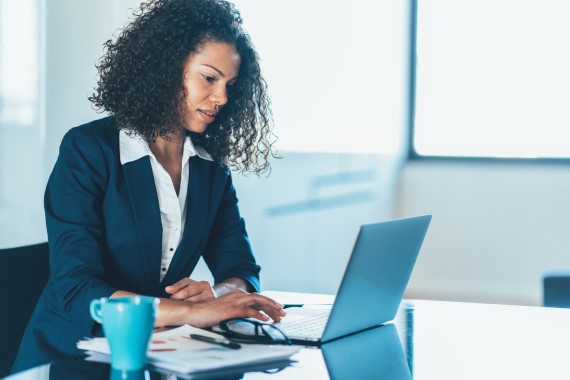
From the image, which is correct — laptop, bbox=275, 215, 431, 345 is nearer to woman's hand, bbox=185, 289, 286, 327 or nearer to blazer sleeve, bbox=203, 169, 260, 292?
woman's hand, bbox=185, 289, 286, 327

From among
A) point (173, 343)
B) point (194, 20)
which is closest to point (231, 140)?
point (194, 20)

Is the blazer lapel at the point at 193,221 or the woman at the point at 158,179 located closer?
the woman at the point at 158,179

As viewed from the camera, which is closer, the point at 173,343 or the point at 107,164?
the point at 173,343

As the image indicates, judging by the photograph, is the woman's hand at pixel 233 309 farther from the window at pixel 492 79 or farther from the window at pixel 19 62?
the window at pixel 492 79

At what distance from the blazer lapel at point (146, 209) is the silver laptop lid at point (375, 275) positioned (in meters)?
0.49

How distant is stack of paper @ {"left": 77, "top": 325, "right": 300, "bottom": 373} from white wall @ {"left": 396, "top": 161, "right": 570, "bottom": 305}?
3347 millimetres

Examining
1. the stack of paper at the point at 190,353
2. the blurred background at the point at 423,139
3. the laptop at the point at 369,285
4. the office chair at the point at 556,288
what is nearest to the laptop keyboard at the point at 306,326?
the laptop at the point at 369,285

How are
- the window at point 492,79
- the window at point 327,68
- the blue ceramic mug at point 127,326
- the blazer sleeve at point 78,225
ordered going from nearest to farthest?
the blue ceramic mug at point 127,326, the blazer sleeve at point 78,225, the window at point 327,68, the window at point 492,79

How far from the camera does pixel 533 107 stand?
445 cm

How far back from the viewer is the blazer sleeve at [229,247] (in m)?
1.88

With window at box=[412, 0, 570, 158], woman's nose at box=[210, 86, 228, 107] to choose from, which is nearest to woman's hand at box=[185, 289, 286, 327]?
woman's nose at box=[210, 86, 228, 107]

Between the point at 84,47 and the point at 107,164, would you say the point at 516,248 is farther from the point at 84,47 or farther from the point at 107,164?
the point at 107,164

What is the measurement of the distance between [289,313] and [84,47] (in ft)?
7.79

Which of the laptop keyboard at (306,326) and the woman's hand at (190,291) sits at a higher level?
the woman's hand at (190,291)
